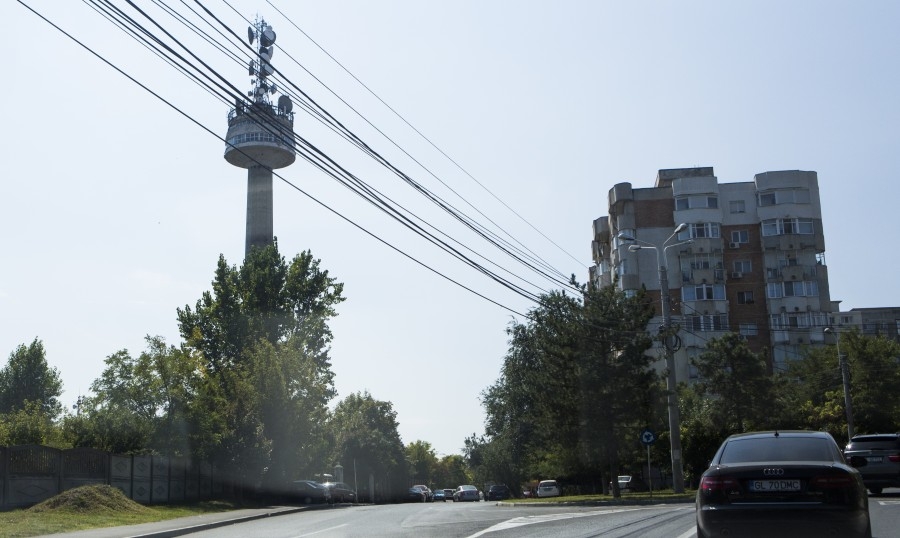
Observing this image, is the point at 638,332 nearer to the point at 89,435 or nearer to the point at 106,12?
the point at 89,435

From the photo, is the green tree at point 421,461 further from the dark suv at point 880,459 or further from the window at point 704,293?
the dark suv at point 880,459

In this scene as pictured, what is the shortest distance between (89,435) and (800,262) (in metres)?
58.6

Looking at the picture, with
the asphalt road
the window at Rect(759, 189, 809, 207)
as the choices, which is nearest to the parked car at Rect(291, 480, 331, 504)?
the asphalt road

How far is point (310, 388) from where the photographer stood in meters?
43.0

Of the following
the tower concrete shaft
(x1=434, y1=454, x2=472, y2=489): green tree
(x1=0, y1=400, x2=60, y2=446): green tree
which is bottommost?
(x1=434, y1=454, x2=472, y2=489): green tree

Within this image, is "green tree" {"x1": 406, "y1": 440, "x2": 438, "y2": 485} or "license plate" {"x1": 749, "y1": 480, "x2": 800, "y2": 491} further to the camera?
"green tree" {"x1": 406, "y1": 440, "x2": 438, "y2": 485}

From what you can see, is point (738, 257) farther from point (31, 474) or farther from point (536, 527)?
point (536, 527)

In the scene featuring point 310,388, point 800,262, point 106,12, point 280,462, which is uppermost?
point 800,262

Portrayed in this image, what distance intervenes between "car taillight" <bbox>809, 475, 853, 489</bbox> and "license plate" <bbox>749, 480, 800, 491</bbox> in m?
0.17

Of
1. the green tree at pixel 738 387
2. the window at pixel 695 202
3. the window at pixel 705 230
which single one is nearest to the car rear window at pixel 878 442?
the green tree at pixel 738 387

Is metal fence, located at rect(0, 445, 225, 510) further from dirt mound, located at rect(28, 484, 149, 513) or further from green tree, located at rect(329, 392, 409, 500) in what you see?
green tree, located at rect(329, 392, 409, 500)

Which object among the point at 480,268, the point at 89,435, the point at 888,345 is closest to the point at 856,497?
the point at 480,268

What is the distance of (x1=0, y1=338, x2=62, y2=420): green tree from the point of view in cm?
9469

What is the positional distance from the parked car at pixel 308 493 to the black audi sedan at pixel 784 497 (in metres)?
36.2
